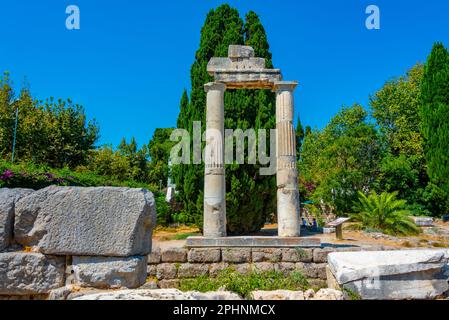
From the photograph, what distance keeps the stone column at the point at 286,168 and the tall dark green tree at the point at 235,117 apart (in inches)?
154

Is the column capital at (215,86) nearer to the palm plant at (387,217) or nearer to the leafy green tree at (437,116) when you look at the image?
the palm plant at (387,217)

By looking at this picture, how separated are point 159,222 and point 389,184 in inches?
606

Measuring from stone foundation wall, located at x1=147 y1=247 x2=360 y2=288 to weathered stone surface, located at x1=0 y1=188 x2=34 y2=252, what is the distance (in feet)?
19.1

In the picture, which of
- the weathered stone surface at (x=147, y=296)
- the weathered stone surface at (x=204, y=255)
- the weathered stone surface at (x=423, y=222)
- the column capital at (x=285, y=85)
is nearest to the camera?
the weathered stone surface at (x=147, y=296)

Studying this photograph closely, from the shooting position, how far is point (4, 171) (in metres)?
12.7

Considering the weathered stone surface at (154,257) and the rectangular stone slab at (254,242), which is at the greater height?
the rectangular stone slab at (254,242)

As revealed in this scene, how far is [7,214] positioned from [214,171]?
754cm

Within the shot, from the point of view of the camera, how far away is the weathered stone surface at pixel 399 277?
530cm

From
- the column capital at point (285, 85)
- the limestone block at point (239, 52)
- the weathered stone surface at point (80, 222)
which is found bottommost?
the weathered stone surface at point (80, 222)

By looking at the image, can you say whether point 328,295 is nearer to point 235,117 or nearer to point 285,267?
point 285,267

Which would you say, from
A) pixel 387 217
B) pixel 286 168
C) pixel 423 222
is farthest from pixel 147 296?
pixel 423 222

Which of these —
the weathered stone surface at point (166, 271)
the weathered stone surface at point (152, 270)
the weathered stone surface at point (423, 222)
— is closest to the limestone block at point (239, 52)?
the weathered stone surface at point (166, 271)

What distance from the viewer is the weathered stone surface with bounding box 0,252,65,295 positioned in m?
3.71

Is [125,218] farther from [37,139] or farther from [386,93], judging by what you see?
[386,93]
